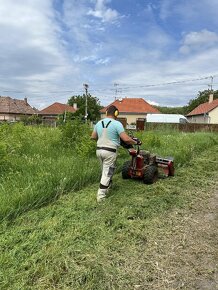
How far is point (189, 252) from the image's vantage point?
3.64 metres

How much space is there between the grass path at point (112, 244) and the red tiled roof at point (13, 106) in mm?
55867

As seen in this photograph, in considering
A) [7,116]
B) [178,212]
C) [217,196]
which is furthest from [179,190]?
[7,116]

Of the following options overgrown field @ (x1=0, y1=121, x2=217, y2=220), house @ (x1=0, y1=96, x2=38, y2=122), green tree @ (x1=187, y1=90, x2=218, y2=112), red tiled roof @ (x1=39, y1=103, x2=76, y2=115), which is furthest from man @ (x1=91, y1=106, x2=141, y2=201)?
green tree @ (x1=187, y1=90, x2=218, y2=112)

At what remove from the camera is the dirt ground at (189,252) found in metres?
3.03

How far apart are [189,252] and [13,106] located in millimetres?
59524

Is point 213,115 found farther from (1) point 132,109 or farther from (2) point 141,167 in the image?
(2) point 141,167

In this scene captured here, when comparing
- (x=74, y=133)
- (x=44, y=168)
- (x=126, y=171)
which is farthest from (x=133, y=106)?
(x=44, y=168)

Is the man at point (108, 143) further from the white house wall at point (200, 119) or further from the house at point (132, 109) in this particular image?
the house at point (132, 109)

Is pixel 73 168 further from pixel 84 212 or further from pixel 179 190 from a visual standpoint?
pixel 179 190

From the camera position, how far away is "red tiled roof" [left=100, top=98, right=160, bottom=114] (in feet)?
194

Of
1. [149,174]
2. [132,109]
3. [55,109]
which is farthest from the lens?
[55,109]

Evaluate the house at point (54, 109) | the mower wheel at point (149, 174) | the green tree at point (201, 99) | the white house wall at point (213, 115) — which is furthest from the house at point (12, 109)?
the mower wheel at point (149, 174)

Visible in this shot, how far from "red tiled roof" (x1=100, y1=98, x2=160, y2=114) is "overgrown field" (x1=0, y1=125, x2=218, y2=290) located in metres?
52.0

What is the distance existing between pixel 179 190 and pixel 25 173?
3180mm
